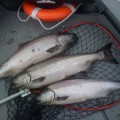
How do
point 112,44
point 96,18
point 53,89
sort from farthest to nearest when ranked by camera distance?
1. point 96,18
2. point 112,44
3. point 53,89

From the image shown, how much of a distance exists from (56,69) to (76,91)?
21cm

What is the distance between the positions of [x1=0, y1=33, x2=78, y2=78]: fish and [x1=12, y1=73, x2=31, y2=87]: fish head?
0.32ft

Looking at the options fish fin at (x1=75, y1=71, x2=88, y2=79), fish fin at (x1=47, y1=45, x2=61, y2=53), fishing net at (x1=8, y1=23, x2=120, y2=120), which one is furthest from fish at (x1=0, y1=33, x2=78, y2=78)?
fish fin at (x1=75, y1=71, x2=88, y2=79)

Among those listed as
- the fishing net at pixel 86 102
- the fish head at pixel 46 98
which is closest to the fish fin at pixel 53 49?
the fishing net at pixel 86 102

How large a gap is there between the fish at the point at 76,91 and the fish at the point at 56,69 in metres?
0.07

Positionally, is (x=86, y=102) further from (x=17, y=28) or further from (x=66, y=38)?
(x=17, y=28)

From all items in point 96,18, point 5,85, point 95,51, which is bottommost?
point 5,85

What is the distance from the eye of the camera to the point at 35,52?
203 cm

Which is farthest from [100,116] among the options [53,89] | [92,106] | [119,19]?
[119,19]

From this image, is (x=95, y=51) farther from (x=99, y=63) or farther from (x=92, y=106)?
(x=92, y=106)

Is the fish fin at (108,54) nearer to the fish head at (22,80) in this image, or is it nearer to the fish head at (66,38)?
the fish head at (66,38)

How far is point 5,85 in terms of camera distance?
2035 millimetres

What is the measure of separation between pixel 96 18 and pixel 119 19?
51 cm

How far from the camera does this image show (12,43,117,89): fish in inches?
75.5
